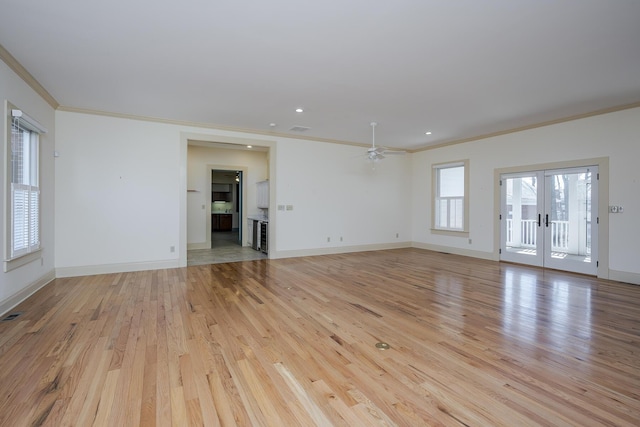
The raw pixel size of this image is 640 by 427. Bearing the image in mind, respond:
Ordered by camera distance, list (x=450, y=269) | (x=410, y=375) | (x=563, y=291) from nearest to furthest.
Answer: (x=410, y=375)
(x=563, y=291)
(x=450, y=269)

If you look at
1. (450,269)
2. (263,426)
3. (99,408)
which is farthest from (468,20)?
(450,269)

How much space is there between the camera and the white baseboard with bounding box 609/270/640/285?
4.77 m

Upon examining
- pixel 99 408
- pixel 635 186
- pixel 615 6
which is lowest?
pixel 99 408

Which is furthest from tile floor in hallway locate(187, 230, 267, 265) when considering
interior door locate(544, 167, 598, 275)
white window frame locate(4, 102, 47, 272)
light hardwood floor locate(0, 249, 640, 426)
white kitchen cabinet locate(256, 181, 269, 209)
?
interior door locate(544, 167, 598, 275)

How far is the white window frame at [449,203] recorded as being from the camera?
731 centimetres

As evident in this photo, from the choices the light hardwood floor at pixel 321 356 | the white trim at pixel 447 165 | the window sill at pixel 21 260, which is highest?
the white trim at pixel 447 165

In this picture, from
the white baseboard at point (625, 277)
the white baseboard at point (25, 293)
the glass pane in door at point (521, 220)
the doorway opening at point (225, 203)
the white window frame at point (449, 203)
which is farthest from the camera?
the doorway opening at point (225, 203)

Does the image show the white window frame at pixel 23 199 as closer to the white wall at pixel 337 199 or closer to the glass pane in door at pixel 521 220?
the white wall at pixel 337 199

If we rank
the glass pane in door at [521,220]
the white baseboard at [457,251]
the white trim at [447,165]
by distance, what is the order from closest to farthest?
the glass pane in door at [521,220] → the white baseboard at [457,251] → the white trim at [447,165]

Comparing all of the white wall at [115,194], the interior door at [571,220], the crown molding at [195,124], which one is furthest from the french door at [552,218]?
the white wall at [115,194]

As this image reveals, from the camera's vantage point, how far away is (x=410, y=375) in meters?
2.13

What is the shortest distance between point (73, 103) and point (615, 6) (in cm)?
671

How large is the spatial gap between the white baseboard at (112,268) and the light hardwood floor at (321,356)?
0.73 meters

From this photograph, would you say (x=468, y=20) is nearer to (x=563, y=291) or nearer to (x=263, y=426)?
(x=263, y=426)
